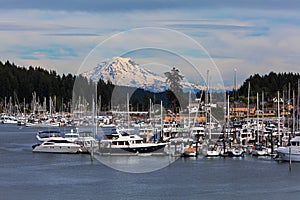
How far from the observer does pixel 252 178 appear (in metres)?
38.7

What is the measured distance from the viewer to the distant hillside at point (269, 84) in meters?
106

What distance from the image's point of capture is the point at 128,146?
1906 inches

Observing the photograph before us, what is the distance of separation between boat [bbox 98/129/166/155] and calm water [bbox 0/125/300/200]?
1.28m

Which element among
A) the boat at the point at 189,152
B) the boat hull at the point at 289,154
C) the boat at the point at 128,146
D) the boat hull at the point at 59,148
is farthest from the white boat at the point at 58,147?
the boat hull at the point at 289,154

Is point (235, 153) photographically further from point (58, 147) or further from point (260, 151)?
point (58, 147)

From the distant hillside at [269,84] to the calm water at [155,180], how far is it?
59.9m

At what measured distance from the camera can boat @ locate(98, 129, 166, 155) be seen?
1877 inches

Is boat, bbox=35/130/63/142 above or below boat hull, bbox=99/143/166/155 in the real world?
above

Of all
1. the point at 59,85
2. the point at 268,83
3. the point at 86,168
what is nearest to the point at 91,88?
the point at 86,168

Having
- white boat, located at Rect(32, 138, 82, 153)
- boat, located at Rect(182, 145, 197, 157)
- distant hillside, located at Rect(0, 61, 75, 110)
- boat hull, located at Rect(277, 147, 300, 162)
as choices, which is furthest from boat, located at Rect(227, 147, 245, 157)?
distant hillside, located at Rect(0, 61, 75, 110)

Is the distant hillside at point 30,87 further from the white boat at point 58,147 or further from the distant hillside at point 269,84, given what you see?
the white boat at point 58,147

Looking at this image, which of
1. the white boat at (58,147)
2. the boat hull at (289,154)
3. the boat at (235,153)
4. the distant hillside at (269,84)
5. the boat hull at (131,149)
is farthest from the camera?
the distant hillside at (269,84)

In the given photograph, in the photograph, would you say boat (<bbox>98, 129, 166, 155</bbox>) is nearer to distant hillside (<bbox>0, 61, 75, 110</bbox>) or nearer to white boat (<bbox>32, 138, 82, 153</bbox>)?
white boat (<bbox>32, 138, 82, 153</bbox>)

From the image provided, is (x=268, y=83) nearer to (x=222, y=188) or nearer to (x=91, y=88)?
(x=91, y=88)
